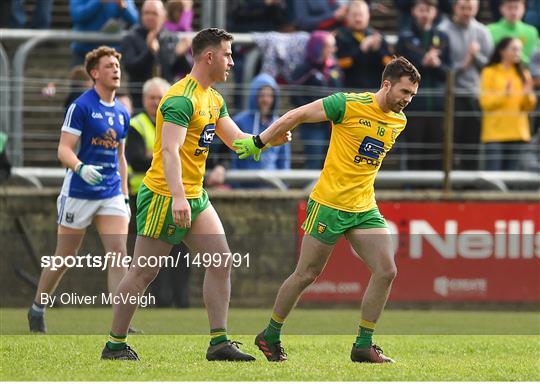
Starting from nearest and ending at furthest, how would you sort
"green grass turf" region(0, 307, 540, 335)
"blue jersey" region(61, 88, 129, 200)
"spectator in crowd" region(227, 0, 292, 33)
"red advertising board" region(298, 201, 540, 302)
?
"blue jersey" region(61, 88, 129, 200) < "green grass turf" region(0, 307, 540, 335) < "red advertising board" region(298, 201, 540, 302) < "spectator in crowd" region(227, 0, 292, 33)

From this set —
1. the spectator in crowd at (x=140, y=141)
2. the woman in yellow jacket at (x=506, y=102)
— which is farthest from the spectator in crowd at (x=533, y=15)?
the spectator in crowd at (x=140, y=141)

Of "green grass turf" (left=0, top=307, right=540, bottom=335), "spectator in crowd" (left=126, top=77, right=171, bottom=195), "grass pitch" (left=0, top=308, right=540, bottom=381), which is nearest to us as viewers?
"grass pitch" (left=0, top=308, right=540, bottom=381)

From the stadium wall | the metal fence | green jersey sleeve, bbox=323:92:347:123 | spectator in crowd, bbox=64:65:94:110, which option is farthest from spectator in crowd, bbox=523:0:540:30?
green jersey sleeve, bbox=323:92:347:123

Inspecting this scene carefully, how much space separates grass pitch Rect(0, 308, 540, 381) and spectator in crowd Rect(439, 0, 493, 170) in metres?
2.31

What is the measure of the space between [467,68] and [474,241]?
7.40ft

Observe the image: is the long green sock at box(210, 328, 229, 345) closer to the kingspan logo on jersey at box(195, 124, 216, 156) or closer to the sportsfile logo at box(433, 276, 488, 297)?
the kingspan logo on jersey at box(195, 124, 216, 156)

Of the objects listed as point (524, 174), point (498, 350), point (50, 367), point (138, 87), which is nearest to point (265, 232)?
point (138, 87)

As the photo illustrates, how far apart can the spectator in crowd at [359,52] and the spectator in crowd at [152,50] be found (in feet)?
6.37

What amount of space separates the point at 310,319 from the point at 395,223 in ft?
7.00

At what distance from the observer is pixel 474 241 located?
15539 millimetres

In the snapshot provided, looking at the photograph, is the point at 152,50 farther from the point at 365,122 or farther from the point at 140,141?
the point at 365,122

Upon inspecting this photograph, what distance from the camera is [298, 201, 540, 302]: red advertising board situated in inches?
610

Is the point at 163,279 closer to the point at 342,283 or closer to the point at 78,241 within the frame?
the point at 342,283

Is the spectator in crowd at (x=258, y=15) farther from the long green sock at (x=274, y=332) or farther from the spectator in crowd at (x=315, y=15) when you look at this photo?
the long green sock at (x=274, y=332)
